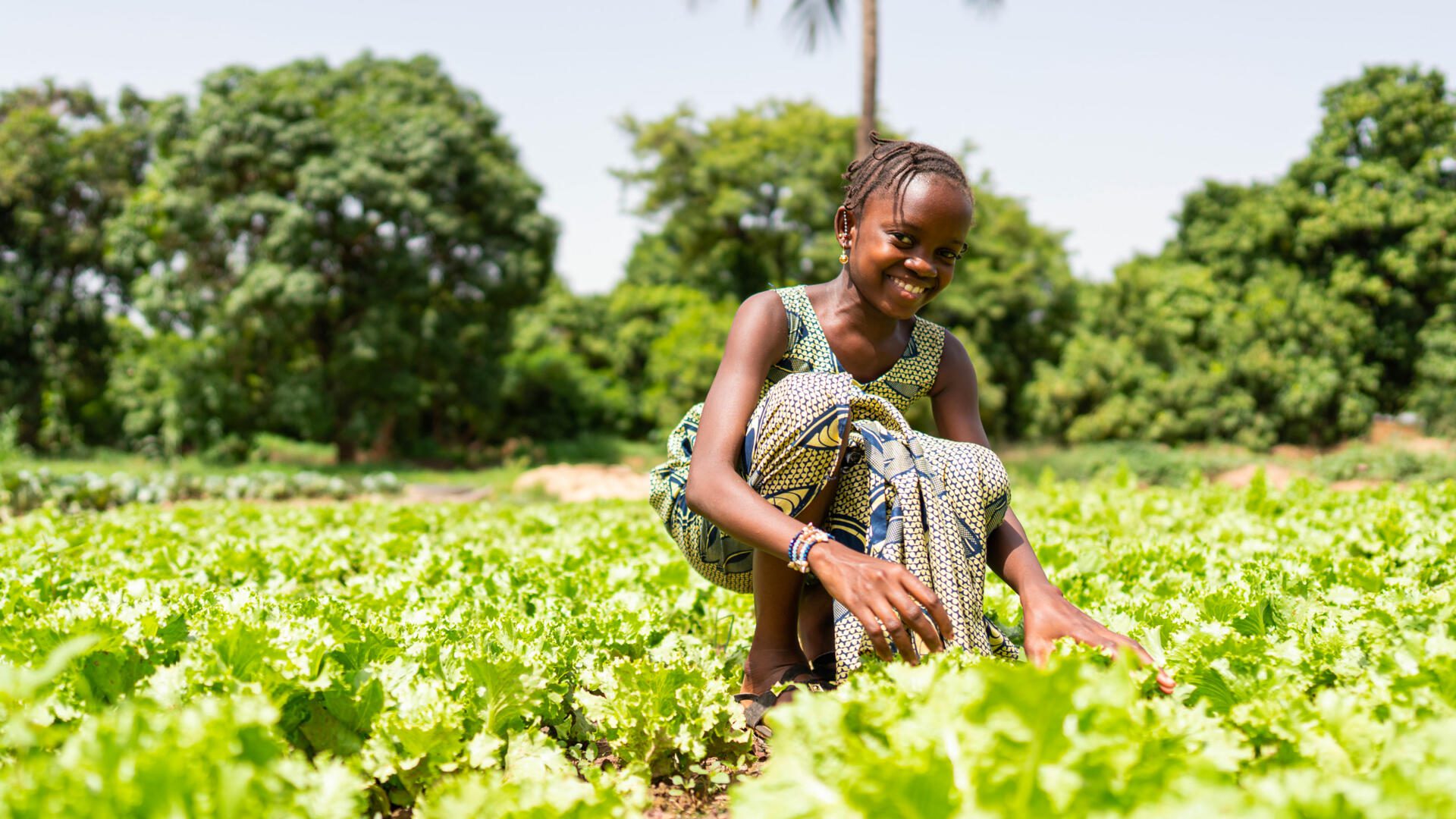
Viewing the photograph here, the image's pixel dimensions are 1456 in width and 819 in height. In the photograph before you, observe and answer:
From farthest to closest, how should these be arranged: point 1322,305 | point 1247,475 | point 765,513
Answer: point 1322,305 → point 1247,475 → point 765,513

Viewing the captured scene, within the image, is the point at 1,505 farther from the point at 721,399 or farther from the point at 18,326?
the point at 18,326

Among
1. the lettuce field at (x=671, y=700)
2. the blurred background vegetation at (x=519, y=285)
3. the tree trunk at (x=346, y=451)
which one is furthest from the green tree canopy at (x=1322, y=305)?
the lettuce field at (x=671, y=700)

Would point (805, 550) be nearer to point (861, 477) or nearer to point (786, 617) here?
point (861, 477)

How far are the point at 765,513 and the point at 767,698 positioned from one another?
59cm

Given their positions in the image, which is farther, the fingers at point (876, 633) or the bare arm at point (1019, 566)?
the bare arm at point (1019, 566)

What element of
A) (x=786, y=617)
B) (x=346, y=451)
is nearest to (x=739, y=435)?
(x=786, y=617)

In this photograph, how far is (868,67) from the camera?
1330 cm

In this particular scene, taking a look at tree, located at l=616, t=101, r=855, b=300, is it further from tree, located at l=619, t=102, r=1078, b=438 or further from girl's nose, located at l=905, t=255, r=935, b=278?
girl's nose, located at l=905, t=255, r=935, b=278

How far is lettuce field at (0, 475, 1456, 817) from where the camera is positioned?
1.22 metres

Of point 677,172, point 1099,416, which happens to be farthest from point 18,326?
point 1099,416

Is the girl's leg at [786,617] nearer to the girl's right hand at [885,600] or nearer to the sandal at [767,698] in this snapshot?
the sandal at [767,698]

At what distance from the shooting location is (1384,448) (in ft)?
57.3

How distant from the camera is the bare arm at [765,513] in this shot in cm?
188

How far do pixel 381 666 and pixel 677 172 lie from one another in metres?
26.4
